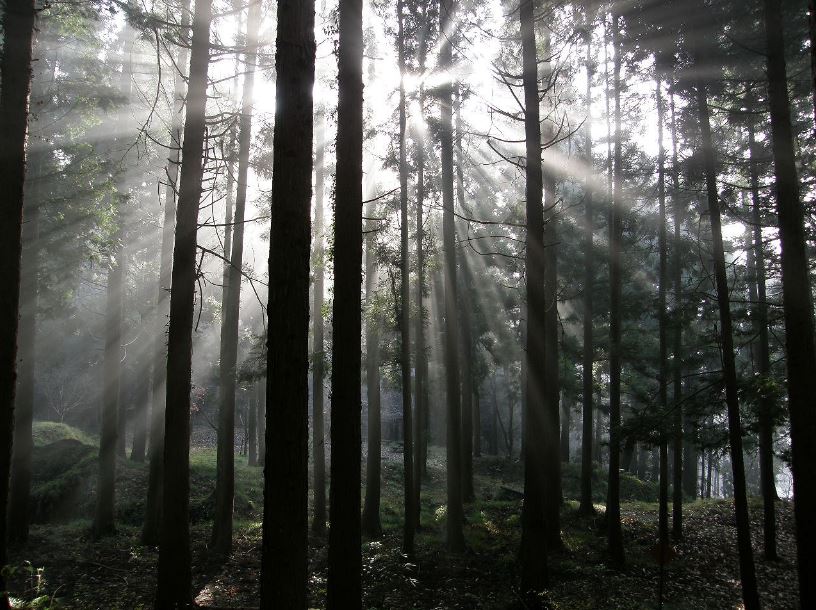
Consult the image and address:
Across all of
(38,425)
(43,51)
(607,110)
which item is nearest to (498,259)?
(607,110)

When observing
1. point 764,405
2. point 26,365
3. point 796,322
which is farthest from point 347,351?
point 26,365

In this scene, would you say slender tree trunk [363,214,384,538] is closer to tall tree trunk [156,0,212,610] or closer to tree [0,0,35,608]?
tall tree trunk [156,0,212,610]

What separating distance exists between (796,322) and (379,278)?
981 cm

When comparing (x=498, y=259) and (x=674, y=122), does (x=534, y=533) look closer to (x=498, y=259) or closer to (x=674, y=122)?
(x=674, y=122)

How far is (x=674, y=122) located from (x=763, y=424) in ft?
26.4

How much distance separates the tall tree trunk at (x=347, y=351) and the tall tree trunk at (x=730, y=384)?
24.1ft

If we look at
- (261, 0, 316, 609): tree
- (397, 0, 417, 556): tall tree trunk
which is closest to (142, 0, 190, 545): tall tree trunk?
(397, 0, 417, 556): tall tree trunk

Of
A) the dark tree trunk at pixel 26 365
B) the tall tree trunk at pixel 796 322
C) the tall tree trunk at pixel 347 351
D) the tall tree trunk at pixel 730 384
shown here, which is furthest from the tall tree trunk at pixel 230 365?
the tall tree trunk at pixel 796 322

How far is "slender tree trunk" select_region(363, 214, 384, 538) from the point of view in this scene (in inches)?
554

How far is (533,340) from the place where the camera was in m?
8.05

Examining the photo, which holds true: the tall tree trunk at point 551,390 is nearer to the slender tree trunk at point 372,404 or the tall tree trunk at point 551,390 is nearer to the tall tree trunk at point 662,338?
the tall tree trunk at point 662,338

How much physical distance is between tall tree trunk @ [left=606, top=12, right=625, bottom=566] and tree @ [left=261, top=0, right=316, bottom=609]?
28.6 ft

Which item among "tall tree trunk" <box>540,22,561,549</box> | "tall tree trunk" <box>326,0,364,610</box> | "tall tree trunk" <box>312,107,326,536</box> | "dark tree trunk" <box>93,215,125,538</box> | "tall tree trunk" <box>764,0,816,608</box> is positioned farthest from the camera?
"tall tree trunk" <box>312,107,326,536</box>

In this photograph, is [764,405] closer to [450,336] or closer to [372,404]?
[450,336]
